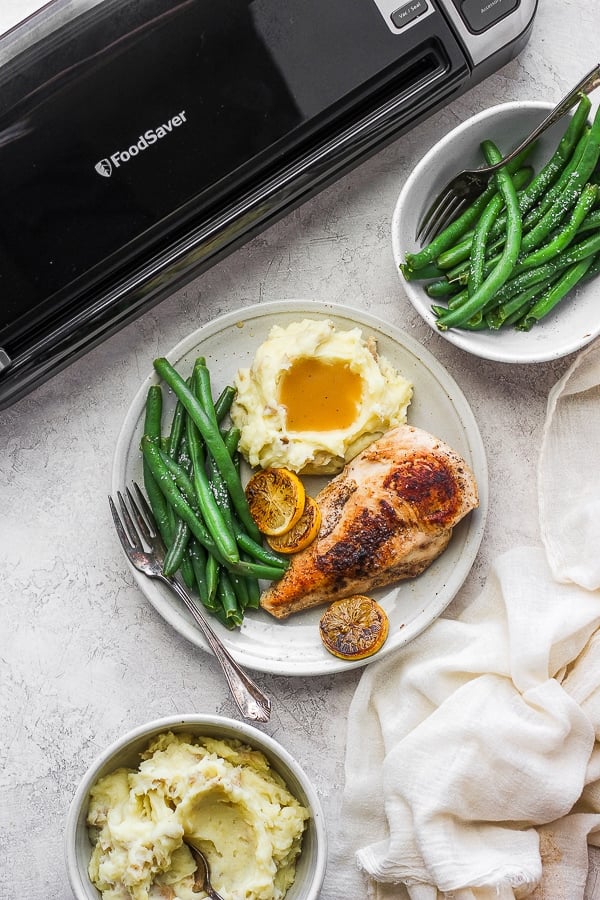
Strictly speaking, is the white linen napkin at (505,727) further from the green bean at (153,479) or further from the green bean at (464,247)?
the green bean at (153,479)

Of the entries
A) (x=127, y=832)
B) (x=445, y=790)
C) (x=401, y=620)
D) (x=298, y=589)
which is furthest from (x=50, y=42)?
(x=445, y=790)

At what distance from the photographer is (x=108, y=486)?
3553 mm

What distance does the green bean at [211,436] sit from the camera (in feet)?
10.7

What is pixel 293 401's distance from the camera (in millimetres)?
3348

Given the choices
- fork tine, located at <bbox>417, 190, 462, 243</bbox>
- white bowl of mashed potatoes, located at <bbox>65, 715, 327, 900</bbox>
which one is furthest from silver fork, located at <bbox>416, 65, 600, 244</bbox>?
white bowl of mashed potatoes, located at <bbox>65, 715, 327, 900</bbox>

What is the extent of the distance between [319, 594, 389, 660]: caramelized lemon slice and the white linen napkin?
180mm

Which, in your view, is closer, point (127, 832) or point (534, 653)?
point (127, 832)

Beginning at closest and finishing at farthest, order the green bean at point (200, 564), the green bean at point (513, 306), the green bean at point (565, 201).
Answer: the green bean at point (565, 201) < the green bean at point (513, 306) < the green bean at point (200, 564)

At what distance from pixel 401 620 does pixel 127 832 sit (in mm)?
1278

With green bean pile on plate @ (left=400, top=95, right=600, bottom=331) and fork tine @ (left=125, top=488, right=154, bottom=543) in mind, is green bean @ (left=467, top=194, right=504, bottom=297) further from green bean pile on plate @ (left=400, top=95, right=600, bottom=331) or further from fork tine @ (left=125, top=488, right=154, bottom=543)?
fork tine @ (left=125, top=488, right=154, bottom=543)

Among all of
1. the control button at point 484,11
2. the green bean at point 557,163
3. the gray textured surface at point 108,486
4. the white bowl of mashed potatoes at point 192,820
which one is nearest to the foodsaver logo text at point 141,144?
the gray textured surface at point 108,486

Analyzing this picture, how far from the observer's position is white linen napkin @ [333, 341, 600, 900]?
3207 mm

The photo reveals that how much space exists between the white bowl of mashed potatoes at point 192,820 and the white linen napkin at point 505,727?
1.30 ft

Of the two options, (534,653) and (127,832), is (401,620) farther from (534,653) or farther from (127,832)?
(127,832)
